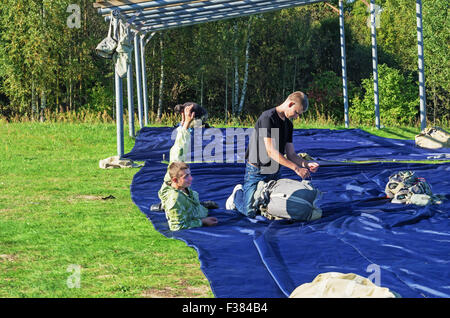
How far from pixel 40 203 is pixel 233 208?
2529 millimetres

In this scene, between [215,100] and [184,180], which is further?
[215,100]

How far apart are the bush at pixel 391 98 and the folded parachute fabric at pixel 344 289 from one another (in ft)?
111

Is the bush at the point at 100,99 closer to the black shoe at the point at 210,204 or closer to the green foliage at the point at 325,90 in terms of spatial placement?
the green foliage at the point at 325,90

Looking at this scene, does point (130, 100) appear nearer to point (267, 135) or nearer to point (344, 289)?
point (267, 135)

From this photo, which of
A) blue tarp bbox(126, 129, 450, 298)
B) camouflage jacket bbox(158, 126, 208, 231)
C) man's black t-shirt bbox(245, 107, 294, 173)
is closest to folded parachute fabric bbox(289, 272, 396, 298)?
blue tarp bbox(126, 129, 450, 298)

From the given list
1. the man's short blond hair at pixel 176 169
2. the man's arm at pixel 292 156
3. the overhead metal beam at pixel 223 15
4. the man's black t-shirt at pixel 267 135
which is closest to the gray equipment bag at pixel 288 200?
the man's black t-shirt at pixel 267 135

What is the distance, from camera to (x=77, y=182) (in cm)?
1028

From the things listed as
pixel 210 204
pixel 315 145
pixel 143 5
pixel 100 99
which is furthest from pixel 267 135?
pixel 100 99

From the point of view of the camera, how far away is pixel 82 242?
6.21 m

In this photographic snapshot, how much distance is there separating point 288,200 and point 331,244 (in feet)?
3.48

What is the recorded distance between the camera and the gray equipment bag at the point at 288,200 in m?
7.02
